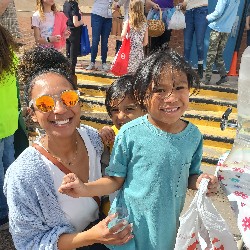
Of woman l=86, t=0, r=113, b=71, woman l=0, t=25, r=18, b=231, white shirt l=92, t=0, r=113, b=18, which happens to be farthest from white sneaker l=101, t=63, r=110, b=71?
woman l=0, t=25, r=18, b=231

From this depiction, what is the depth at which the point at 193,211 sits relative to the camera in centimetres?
181

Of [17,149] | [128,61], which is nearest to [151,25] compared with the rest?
[128,61]

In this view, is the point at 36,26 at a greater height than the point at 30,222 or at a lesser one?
greater

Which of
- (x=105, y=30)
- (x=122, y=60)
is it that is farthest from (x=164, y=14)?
(x=122, y=60)

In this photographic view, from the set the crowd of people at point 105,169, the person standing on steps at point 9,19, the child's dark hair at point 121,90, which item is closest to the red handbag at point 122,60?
the person standing on steps at point 9,19

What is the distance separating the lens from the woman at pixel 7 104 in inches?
119

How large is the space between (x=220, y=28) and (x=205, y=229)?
4884 mm

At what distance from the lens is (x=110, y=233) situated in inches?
67.9

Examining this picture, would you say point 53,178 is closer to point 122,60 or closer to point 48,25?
point 48,25

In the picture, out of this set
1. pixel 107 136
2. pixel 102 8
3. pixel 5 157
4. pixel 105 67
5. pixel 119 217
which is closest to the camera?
pixel 119 217

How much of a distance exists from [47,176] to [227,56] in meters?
6.52

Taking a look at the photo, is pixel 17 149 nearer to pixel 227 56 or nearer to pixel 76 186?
pixel 76 186

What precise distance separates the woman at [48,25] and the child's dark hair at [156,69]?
3946 millimetres

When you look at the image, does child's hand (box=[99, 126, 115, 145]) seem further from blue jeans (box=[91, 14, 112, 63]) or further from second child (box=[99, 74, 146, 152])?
blue jeans (box=[91, 14, 112, 63])
